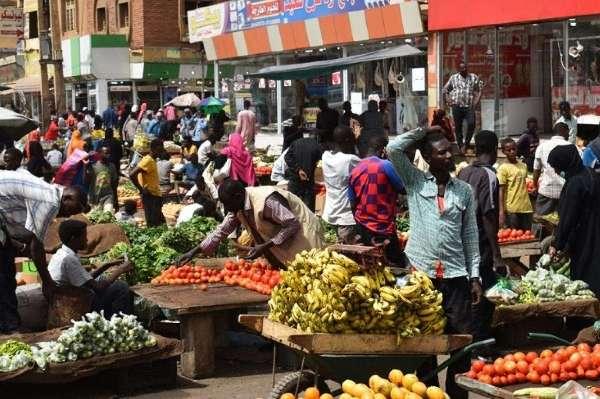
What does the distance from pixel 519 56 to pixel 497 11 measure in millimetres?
1617

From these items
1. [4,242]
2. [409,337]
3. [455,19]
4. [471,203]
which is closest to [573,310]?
[471,203]

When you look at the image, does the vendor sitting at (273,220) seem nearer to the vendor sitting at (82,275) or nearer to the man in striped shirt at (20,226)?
the vendor sitting at (82,275)

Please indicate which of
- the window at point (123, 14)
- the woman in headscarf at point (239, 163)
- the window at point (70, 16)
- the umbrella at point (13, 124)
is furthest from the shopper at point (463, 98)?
the window at point (70, 16)

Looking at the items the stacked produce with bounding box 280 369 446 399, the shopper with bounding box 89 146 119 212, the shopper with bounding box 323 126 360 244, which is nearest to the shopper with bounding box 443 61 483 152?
the shopper with bounding box 89 146 119 212

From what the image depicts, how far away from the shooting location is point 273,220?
8.66m

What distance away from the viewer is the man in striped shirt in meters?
8.75

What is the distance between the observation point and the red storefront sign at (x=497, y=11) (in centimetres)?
1806

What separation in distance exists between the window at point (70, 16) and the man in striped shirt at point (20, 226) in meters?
39.4

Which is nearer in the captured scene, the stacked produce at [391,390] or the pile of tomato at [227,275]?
the stacked produce at [391,390]

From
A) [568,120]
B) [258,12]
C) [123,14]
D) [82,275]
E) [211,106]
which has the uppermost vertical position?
[123,14]

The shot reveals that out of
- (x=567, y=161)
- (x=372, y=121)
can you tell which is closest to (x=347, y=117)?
(x=372, y=121)

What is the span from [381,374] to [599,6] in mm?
12907

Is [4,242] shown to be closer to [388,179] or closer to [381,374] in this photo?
[388,179]

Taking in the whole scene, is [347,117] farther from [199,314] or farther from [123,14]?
[123,14]
